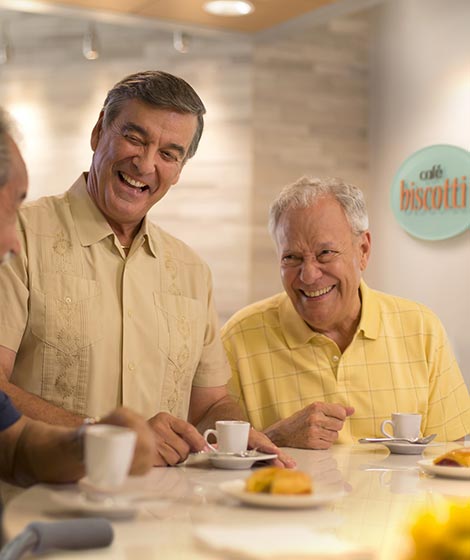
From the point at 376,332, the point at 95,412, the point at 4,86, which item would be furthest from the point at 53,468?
the point at 4,86

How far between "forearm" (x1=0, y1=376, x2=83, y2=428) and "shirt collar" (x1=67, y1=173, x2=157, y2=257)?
490mm

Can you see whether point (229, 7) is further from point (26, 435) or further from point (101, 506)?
point (101, 506)

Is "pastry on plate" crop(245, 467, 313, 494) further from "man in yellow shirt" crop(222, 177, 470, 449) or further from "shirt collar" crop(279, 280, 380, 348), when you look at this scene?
"shirt collar" crop(279, 280, 380, 348)

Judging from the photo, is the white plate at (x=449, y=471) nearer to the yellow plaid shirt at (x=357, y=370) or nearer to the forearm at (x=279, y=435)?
the forearm at (x=279, y=435)

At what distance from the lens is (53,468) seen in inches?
63.4

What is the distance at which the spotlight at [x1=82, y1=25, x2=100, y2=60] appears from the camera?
5.23 meters

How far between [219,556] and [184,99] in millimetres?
1535

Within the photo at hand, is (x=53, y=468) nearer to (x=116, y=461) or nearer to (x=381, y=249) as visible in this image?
(x=116, y=461)

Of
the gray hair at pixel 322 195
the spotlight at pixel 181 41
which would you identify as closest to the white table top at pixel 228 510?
the gray hair at pixel 322 195

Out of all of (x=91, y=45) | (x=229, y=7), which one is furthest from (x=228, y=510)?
(x=91, y=45)

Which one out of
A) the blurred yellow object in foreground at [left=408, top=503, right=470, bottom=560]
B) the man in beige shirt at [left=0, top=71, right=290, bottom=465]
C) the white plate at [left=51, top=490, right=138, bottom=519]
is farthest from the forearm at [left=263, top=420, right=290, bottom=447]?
the blurred yellow object in foreground at [left=408, top=503, right=470, bottom=560]

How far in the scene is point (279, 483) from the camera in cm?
152

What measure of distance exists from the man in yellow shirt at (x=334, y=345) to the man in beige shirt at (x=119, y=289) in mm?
236

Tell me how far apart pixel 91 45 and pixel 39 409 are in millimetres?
3605
